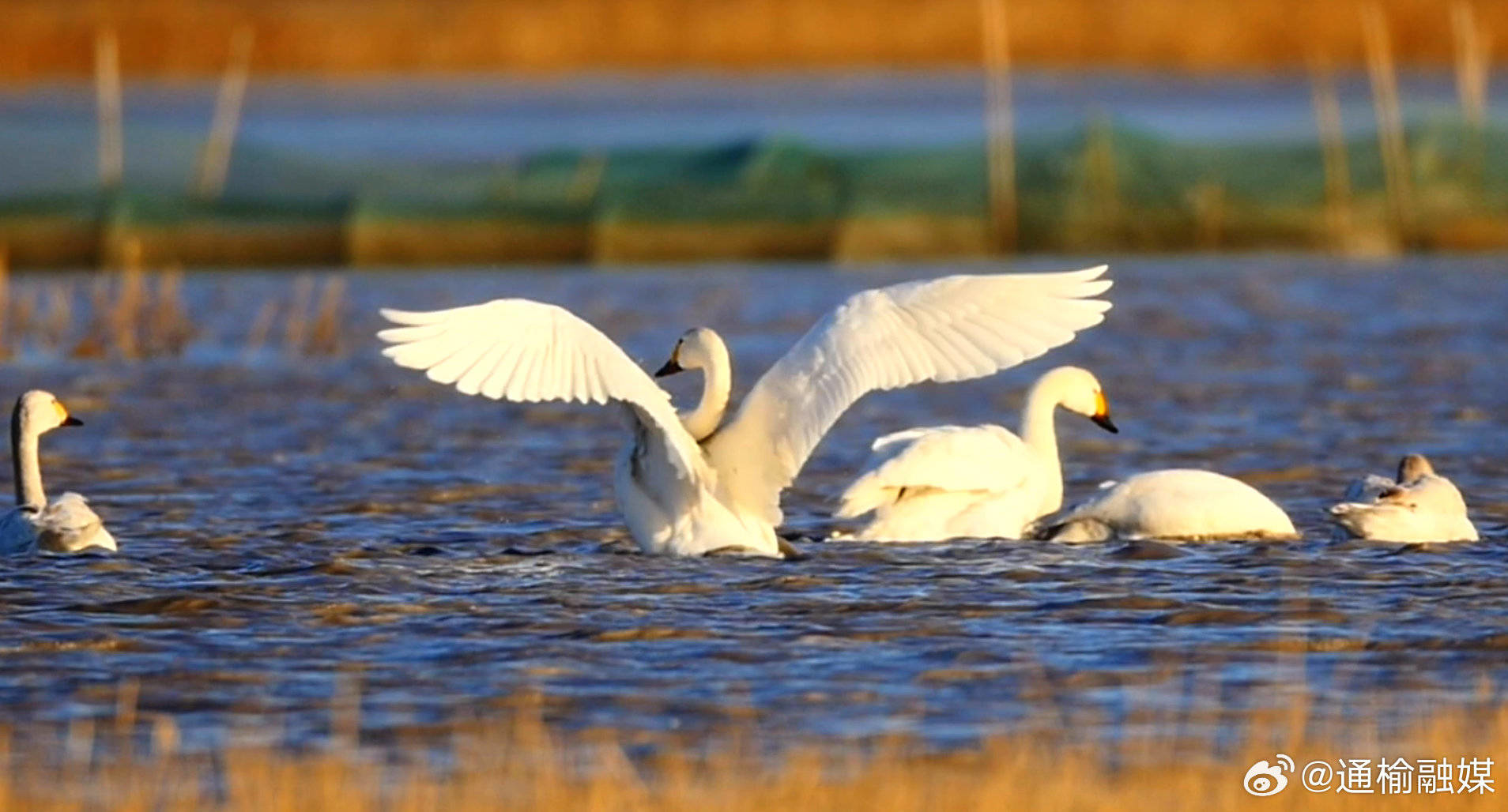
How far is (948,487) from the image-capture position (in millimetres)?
10062

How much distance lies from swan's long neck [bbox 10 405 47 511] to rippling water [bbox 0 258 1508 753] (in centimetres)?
45

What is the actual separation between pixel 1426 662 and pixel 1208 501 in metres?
2.35

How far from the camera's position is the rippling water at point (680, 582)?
7.36m

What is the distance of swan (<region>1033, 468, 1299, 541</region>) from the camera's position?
32.8 ft

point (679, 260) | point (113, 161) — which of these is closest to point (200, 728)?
point (679, 260)

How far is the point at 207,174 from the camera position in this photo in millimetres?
26016

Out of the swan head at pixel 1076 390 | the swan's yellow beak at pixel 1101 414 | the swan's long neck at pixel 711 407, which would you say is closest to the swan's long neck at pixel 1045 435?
the swan head at pixel 1076 390

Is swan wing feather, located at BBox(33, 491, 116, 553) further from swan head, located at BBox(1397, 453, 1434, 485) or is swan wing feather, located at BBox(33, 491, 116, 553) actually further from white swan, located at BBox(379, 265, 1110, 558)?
swan head, located at BBox(1397, 453, 1434, 485)

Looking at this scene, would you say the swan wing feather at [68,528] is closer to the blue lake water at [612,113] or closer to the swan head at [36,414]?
the swan head at [36,414]

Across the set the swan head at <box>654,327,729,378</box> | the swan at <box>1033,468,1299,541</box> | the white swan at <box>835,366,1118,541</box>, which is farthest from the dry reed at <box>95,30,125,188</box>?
the swan at <box>1033,468,1299,541</box>

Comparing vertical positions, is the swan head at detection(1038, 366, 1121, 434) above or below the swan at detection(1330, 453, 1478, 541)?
above

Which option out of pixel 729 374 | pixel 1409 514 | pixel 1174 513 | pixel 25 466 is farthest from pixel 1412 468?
pixel 25 466

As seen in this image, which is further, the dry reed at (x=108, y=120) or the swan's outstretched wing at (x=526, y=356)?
the dry reed at (x=108, y=120)

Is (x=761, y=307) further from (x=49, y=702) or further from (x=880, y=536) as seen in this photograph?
(x=49, y=702)
